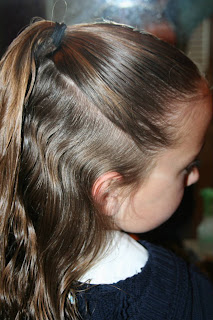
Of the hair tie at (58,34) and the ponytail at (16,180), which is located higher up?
the hair tie at (58,34)

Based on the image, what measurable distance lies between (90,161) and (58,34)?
0.65ft

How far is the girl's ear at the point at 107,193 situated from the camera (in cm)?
53

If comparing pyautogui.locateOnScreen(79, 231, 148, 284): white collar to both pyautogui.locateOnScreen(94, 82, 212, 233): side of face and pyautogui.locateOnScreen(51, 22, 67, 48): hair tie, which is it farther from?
pyautogui.locateOnScreen(51, 22, 67, 48): hair tie

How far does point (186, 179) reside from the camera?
0.65 metres

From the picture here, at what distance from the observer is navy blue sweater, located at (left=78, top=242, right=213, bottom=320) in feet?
1.80

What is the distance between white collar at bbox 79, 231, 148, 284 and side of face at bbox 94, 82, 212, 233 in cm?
3

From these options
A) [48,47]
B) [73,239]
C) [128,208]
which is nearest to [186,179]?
[128,208]

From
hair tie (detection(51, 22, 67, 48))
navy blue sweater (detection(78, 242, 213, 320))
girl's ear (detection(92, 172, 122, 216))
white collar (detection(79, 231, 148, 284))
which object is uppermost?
hair tie (detection(51, 22, 67, 48))

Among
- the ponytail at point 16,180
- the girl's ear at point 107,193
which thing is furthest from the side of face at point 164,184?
the ponytail at point 16,180

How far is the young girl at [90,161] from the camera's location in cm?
50

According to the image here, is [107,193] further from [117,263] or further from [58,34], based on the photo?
[58,34]

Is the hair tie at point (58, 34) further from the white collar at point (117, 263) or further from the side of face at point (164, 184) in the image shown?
the white collar at point (117, 263)

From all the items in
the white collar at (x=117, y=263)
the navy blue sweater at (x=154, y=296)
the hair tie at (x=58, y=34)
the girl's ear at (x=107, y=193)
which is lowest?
the navy blue sweater at (x=154, y=296)

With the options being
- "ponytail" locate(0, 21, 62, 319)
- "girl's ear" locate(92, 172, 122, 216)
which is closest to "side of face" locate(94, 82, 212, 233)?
"girl's ear" locate(92, 172, 122, 216)
